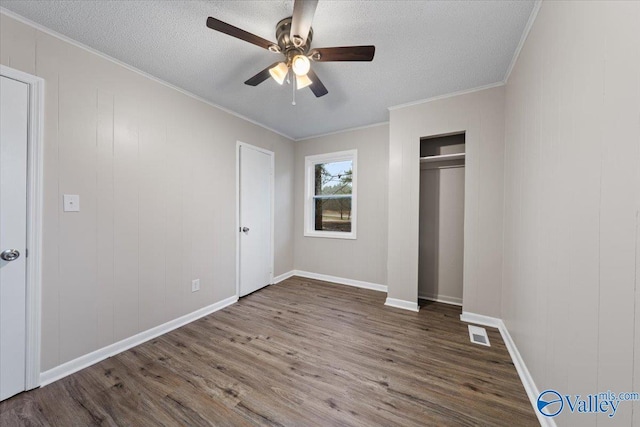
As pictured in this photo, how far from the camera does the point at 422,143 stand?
318 cm

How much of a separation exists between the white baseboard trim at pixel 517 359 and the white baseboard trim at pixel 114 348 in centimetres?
303

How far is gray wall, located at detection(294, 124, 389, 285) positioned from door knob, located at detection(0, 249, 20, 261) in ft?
10.8

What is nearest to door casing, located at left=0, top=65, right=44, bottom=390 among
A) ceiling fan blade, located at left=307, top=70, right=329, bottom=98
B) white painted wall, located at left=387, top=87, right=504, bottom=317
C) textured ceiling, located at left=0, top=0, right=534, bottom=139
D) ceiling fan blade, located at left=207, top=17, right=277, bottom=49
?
textured ceiling, located at left=0, top=0, right=534, bottom=139

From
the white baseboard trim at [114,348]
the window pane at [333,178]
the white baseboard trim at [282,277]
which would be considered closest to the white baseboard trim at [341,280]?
the white baseboard trim at [282,277]

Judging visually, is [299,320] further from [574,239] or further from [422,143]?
[422,143]

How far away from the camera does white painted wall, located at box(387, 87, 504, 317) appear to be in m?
2.45

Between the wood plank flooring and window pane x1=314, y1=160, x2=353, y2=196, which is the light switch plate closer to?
the wood plank flooring

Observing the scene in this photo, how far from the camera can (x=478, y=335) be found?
231 cm

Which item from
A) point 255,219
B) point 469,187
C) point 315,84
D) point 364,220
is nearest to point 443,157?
point 469,187

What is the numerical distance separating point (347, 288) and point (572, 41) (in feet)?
11.2

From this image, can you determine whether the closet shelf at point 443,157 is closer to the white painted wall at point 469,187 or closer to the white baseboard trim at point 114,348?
the white painted wall at point 469,187

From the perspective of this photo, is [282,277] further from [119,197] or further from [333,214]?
[119,197]

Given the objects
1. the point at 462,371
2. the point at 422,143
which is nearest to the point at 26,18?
the point at 422,143

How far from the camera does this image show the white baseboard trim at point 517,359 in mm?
1378
